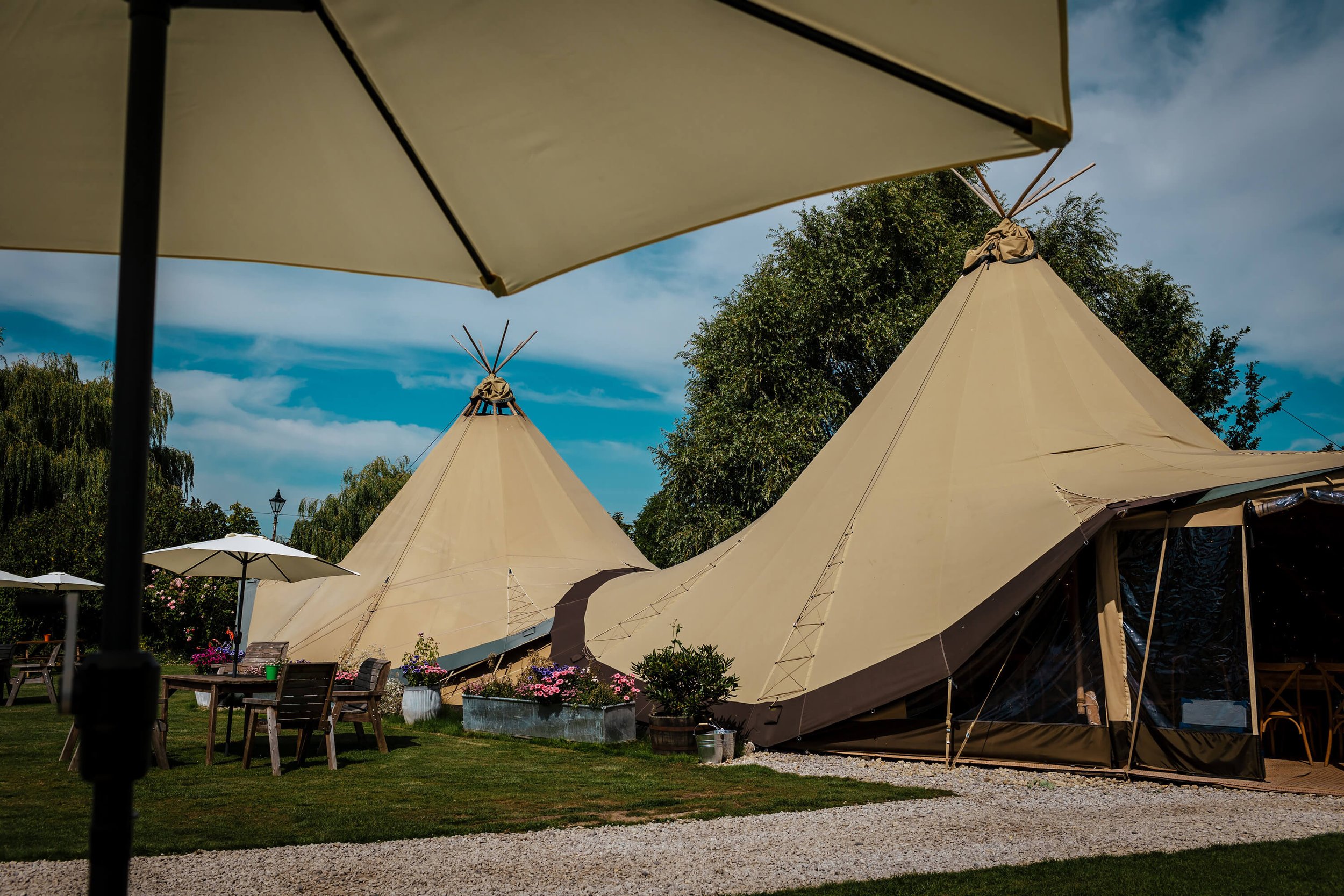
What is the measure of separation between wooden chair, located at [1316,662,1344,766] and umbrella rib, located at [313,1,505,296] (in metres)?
6.89

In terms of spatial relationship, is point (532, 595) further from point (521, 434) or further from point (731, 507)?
point (731, 507)

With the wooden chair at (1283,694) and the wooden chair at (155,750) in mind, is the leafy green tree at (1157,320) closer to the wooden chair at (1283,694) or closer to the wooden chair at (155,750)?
the wooden chair at (1283,694)

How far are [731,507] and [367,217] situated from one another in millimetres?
14731

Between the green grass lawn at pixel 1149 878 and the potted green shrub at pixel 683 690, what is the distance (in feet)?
12.2

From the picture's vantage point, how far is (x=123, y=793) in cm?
101

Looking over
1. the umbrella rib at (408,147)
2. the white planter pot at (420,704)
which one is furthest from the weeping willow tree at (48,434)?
the umbrella rib at (408,147)

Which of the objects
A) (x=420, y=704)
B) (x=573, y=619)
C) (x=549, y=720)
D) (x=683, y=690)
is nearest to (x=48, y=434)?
(x=420, y=704)

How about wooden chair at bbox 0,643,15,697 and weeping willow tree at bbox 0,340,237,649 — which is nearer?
wooden chair at bbox 0,643,15,697

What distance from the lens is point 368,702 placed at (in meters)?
7.51

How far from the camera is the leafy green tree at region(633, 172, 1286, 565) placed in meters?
15.7

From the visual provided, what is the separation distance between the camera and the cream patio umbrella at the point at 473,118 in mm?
1370

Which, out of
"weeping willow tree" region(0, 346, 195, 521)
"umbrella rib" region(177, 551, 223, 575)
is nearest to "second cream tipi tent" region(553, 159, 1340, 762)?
"umbrella rib" region(177, 551, 223, 575)

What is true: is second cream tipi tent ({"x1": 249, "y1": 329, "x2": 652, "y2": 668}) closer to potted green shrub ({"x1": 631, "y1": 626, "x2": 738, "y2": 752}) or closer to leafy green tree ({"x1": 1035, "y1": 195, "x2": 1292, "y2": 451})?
potted green shrub ({"x1": 631, "y1": 626, "x2": 738, "y2": 752})

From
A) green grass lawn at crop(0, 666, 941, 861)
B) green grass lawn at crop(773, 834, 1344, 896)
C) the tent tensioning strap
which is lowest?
green grass lawn at crop(0, 666, 941, 861)
